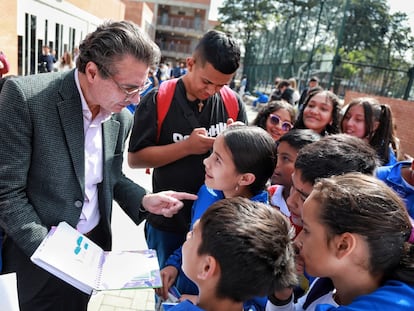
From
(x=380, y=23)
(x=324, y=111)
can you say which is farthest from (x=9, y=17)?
(x=380, y=23)

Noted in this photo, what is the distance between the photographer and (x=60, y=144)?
1.35 m

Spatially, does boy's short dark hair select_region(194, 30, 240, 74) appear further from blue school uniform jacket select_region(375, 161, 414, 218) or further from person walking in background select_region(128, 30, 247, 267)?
A: blue school uniform jacket select_region(375, 161, 414, 218)

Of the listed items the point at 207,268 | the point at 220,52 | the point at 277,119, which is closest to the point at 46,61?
the point at 277,119

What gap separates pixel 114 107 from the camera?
1.45 meters

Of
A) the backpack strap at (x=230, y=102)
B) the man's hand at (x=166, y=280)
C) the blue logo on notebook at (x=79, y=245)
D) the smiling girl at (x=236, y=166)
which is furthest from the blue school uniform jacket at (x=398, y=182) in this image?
the blue logo on notebook at (x=79, y=245)

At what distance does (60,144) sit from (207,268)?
0.74m

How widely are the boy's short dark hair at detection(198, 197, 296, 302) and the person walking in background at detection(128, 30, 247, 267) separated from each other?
0.77 metres

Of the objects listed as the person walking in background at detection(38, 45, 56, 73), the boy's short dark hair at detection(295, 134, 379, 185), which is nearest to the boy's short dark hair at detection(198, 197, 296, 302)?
the boy's short dark hair at detection(295, 134, 379, 185)

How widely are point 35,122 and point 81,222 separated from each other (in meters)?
0.51

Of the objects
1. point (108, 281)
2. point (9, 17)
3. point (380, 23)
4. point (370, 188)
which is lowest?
point (108, 281)

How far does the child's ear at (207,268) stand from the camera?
1.04 meters

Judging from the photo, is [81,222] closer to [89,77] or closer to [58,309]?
[58,309]

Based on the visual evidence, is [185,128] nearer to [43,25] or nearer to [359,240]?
[359,240]

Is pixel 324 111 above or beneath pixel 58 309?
above
